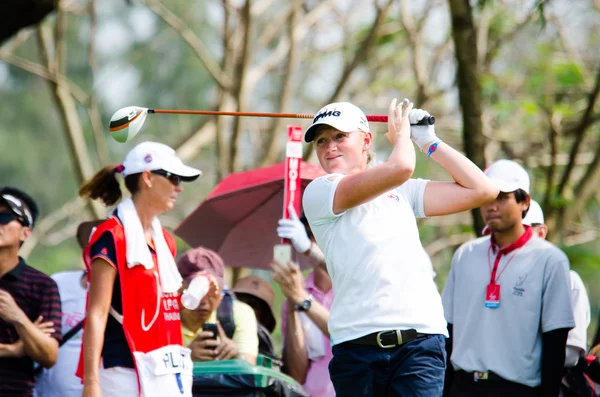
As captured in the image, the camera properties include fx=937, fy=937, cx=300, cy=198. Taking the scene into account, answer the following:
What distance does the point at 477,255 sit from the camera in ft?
19.4

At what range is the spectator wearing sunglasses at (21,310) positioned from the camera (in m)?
5.32

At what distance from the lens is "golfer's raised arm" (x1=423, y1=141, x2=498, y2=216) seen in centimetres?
414

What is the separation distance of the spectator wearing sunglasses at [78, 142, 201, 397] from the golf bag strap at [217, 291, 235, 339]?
1126mm

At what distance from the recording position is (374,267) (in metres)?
3.91

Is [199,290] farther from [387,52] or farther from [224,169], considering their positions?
[387,52]

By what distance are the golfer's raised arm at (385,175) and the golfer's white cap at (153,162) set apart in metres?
1.26

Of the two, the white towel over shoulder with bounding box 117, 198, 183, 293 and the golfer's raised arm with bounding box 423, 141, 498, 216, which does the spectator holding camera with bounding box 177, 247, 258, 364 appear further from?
the golfer's raised arm with bounding box 423, 141, 498, 216

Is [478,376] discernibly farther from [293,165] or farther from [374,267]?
[374,267]

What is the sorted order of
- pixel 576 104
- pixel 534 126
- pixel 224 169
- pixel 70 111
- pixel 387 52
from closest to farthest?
pixel 70 111, pixel 224 169, pixel 576 104, pixel 534 126, pixel 387 52

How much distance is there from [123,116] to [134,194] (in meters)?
0.42

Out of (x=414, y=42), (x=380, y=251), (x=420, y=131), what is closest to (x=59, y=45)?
(x=414, y=42)

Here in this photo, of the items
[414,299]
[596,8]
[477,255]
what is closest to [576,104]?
[596,8]

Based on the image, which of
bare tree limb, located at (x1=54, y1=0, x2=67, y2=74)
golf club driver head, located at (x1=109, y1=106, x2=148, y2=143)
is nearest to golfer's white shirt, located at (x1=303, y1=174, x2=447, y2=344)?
golf club driver head, located at (x1=109, y1=106, x2=148, y2=143)

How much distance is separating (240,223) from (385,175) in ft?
12.0
